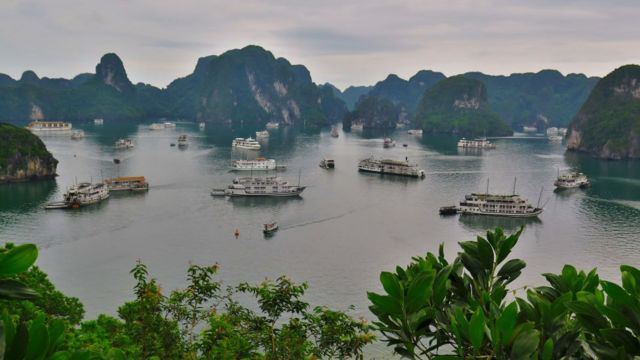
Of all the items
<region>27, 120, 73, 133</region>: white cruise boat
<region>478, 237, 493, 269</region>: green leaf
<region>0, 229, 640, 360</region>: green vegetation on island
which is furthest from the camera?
<region>27, 120, 73, 133</region>: white cruise boat

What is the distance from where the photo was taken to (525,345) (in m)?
3.70

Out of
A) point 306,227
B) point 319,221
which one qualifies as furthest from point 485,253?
point 319,221

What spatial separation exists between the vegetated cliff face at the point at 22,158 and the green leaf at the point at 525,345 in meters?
83.0

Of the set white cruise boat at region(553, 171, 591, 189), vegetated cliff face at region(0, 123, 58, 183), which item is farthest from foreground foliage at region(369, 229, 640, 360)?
vegetated cliff face at region(0, 123, 58, 183)

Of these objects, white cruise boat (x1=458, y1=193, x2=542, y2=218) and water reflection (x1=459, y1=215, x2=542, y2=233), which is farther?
white cruise boat (x1=458, y1=193, x2=542, y2=218)

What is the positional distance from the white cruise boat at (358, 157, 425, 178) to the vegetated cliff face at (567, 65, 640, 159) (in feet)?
203

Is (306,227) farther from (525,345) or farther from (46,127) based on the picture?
(46,127)

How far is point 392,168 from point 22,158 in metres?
58.3

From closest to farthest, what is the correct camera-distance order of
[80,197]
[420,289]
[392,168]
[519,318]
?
[420,289] → [519,318] → [80,197] → [392,168]

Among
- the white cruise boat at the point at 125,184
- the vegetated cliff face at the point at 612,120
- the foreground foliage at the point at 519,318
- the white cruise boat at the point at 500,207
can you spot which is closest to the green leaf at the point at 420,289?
the foreground foliage at the point at 519,318

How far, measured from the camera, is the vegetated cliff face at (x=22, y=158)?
7381 centimetres

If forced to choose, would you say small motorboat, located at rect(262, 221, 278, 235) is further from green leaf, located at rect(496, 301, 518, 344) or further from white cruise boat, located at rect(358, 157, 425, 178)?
green leaf, located at rect(496, 301, 518, 344)

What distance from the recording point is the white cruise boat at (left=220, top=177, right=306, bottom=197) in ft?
223

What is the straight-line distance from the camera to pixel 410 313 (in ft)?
13.9
